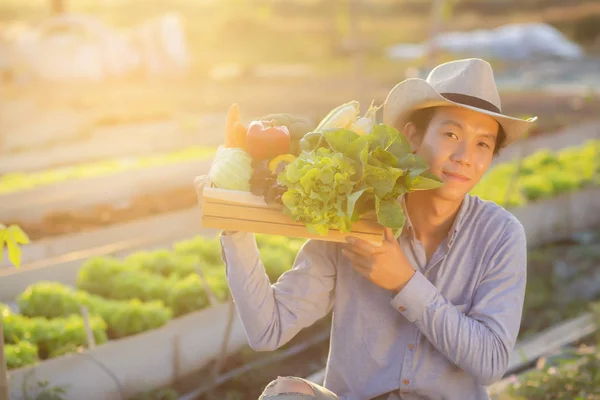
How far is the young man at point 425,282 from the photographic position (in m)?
2.05

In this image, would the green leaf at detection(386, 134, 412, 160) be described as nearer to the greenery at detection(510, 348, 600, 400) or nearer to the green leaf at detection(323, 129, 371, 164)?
the green leaf at detection(323, 129, 371, 164)

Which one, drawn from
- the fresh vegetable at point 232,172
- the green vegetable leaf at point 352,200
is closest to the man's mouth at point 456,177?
the green vegetable leaf at point 352,200

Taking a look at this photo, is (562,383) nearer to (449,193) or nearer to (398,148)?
(449,193)

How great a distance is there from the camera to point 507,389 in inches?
134

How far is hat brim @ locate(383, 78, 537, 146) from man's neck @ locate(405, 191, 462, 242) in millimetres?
207

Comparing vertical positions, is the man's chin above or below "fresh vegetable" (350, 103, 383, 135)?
below

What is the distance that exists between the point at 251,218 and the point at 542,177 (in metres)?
5.10

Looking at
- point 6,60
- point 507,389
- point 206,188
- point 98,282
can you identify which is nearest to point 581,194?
point 507,389

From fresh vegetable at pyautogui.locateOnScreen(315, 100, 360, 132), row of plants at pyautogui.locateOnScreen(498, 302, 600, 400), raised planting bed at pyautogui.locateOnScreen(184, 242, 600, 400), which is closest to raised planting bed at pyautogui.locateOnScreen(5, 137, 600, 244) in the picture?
raised planting bed at pyautogui.locateOnScreen(184, 242, 600, 400)

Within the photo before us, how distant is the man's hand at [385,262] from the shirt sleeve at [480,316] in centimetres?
3

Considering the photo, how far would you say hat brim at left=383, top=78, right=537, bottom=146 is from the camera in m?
2.09

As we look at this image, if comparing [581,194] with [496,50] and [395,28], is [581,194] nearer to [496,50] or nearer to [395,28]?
[496,50]

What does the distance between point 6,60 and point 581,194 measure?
9622 millimetres

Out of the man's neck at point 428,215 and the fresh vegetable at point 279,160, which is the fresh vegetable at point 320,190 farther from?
the man's neck at point 428,215
